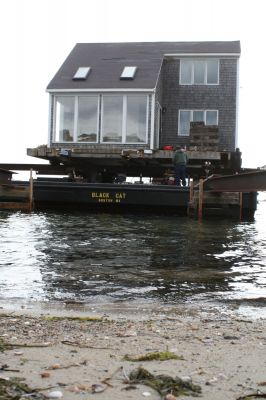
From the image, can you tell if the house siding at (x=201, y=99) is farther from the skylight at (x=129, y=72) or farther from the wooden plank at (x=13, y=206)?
the wooden plank at (x=13, y=206)

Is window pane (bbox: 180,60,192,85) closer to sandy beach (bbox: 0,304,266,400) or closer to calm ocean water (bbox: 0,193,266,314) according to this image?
calm ocean water (bbox: 0,193,266,314)

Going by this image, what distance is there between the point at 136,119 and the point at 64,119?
3.78 m

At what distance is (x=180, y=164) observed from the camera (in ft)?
71.2

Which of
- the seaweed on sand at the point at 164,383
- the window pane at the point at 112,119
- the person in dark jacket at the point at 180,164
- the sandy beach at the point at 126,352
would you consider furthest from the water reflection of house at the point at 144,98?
the seaweed on sand at the point at 164,383

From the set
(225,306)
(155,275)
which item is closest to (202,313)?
(225,306)

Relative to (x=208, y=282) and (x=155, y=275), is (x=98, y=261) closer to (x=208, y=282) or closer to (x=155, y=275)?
(x=155, y=275)

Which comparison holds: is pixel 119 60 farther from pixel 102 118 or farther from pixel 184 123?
pixel 184 123

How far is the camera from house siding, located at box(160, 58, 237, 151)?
90.5 feet

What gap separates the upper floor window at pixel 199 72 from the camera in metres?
28.1

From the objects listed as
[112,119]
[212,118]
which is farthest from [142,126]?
[212,118]

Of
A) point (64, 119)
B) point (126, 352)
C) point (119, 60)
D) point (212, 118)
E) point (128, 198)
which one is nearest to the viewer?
point (126, 352)

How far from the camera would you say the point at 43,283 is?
702 centimetres

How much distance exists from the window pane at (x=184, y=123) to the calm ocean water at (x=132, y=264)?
1286 cm

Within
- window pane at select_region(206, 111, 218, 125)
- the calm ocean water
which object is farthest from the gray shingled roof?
the calm ocean water
